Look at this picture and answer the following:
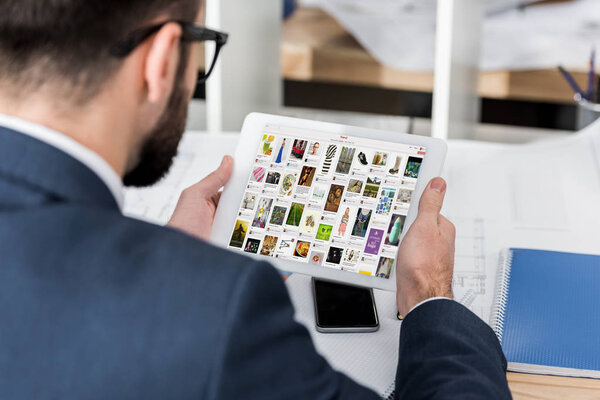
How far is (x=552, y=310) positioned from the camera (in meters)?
0.90

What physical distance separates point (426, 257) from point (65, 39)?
0.48 metres

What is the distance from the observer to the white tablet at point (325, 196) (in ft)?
2.94

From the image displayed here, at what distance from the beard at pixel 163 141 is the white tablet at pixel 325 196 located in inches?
8.7

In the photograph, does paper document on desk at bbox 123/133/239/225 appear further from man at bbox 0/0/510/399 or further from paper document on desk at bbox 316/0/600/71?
paper document on desk at bbox 316/0/600/71

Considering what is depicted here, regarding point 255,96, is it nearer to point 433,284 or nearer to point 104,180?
point 433,284

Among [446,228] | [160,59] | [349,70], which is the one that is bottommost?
[446,228]

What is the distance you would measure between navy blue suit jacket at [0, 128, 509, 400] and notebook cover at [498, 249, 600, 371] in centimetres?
37

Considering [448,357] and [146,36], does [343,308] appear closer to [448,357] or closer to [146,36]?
[448,357]

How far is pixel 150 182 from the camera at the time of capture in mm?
731

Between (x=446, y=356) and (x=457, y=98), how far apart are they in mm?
1034

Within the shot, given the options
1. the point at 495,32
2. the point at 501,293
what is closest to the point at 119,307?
the point at 501,293

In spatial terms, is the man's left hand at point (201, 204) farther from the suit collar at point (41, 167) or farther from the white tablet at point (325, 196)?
the suit collar at point (41, 167)

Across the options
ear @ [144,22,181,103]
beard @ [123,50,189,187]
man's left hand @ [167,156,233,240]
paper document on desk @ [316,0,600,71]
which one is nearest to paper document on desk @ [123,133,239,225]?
man's left hand @ [167,156,233,240]

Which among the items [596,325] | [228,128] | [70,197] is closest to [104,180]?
[70,197]
